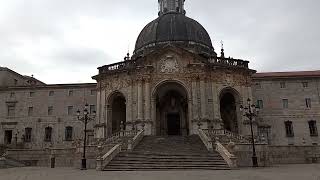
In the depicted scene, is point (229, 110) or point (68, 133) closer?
point (229, 110)

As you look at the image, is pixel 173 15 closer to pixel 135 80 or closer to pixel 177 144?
pixel 135 80

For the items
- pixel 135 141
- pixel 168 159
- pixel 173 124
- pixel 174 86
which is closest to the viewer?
pixel 168 159

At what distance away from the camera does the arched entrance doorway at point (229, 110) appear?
41347mm

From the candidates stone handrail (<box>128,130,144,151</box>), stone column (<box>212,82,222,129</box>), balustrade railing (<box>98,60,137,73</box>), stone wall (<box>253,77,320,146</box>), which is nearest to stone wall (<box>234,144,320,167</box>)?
stone column (<box>212,82,222,129</box>)

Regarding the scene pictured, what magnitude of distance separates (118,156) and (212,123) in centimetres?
1441

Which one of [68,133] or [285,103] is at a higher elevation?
[285,103]

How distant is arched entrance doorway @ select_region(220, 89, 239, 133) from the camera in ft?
136

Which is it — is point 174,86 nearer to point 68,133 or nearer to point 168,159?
point 168,159

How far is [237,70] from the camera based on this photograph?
4078 cm

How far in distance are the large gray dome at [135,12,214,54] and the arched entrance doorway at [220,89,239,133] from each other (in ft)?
22.6

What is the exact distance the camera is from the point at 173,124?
42.3 meters

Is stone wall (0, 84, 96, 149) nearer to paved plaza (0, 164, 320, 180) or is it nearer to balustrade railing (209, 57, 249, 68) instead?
balustrade railing (209, 57, 249, 68)

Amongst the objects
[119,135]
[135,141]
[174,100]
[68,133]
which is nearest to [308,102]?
[174,100]

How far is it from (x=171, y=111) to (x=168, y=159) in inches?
670
